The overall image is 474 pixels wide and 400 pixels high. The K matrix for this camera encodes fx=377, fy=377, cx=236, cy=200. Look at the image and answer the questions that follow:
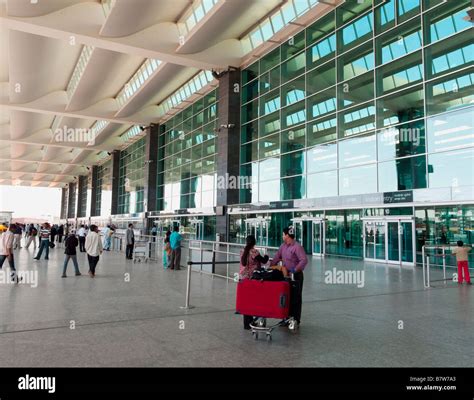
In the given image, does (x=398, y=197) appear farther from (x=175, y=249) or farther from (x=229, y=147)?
(x=229, y=147)

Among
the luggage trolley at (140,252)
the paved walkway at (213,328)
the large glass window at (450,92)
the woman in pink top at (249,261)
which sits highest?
the large glass window at (450,92)

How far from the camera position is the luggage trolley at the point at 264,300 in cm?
503

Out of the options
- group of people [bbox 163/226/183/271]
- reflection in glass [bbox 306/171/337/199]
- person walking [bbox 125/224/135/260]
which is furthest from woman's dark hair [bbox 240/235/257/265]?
reflection in glass [bbox 306/171/337/199]

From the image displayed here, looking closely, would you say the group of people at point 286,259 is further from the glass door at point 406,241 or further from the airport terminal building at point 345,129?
the glass door at point 406,241

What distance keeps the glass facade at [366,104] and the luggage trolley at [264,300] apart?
12.4 m

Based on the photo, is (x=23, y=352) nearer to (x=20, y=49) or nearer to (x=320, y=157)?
(x=320, y=157)

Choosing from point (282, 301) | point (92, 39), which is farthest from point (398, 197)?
point (92, 39)

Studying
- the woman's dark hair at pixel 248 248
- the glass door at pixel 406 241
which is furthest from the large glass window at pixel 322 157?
the woman's dark hair at pixel 248 248

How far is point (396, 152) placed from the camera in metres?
16.9

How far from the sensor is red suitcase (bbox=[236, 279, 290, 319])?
5035 millimetres

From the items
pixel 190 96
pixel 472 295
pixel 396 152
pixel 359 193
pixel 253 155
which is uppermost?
pixel 190 96

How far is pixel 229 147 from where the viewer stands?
87.1 ft
